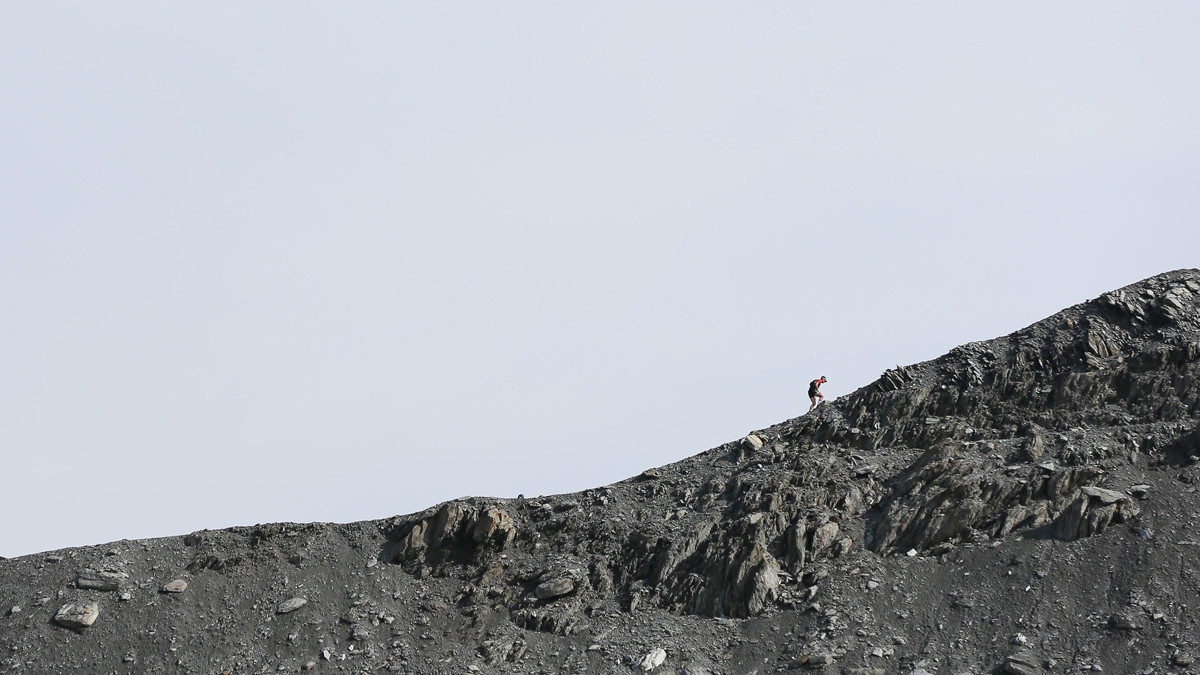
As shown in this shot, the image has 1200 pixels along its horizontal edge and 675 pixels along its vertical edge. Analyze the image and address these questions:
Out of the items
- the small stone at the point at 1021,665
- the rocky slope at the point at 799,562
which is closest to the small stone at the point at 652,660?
the rocky slope at the point at 799,562

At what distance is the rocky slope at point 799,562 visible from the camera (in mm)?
31000

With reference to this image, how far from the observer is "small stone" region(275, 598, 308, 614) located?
3506cm

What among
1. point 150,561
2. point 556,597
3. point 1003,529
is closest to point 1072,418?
point 1003,529

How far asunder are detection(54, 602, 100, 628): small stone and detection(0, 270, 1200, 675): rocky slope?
87mm

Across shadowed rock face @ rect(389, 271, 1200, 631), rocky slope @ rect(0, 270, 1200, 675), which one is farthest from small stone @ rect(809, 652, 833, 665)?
shadowed rock face @ rect(389, 271, 1200, 631)

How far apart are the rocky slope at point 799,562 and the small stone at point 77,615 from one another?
0.09 metres

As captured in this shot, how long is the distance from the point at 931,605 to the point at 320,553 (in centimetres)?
2244

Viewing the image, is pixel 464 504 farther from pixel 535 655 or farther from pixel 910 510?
pixel 910 510

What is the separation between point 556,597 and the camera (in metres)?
35.5

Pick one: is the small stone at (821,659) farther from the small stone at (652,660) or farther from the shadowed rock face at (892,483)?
the small stone at (652,660)

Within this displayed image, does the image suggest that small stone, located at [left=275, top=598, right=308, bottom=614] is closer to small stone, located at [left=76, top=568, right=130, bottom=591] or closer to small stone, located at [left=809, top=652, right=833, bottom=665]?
small stone, located at [left=76, top=568, right=130, bottom=591]

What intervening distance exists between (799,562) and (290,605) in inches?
717

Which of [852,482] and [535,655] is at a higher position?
[852,482]

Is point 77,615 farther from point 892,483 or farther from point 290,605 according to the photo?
point 892,483
